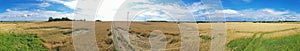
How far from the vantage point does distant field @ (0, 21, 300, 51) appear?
1842 cm

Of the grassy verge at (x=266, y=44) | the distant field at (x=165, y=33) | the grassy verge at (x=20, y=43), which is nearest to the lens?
the grassy verge at (x=20, y=43)

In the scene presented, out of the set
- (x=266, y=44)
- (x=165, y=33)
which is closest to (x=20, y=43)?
(x=165, y=33)

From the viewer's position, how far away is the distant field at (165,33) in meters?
18.4

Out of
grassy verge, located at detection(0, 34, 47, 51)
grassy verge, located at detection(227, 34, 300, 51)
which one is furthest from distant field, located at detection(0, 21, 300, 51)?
grassy verge, located at detection(0, 34, 47, 51)

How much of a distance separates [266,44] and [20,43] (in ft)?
27.4

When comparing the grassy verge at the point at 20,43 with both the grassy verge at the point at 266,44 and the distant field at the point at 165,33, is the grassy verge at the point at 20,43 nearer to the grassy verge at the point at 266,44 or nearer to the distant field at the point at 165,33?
the distant field at the point at 165,33

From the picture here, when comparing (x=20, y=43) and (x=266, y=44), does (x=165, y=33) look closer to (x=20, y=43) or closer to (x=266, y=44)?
(x=266, y=44)

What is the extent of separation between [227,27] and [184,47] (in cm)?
335

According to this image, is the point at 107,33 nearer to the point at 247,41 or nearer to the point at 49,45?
the point at 49,45

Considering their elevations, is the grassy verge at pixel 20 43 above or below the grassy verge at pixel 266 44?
above

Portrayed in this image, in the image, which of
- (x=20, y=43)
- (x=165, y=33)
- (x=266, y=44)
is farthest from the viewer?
(x=165, y=33)

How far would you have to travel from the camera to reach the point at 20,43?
696 inches

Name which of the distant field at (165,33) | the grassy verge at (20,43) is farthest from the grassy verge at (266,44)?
the grassy verge at (20,43)

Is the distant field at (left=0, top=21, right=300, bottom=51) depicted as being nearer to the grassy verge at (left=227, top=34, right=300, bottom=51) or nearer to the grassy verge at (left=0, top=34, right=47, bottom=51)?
the grassy verge at (left=227, top=34, right=300, bottom=51)
